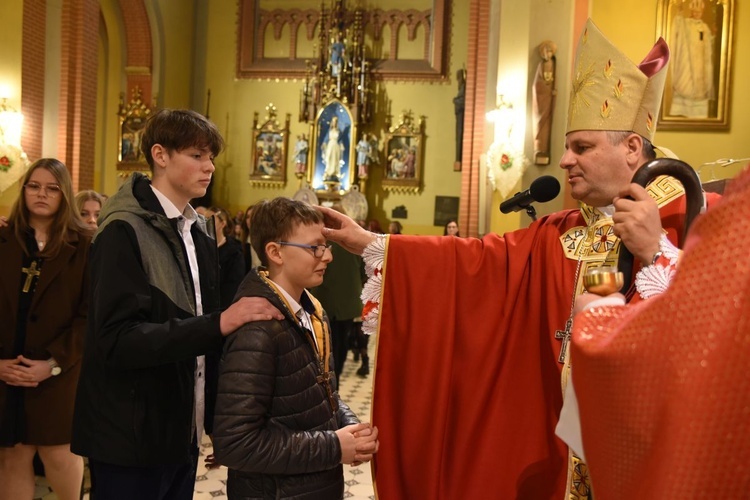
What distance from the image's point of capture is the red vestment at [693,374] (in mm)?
998

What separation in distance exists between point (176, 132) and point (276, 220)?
41 centimetres

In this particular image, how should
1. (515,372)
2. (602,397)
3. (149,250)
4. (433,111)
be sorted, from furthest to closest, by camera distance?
(433,111), (515,372), (149,250), (602,397)

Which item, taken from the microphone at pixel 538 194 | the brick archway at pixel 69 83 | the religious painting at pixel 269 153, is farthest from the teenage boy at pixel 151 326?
the religious painting at pixel 269 153

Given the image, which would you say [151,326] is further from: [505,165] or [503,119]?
[503,119]

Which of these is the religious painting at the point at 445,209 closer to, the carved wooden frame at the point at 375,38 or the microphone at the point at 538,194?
the carved wooden frame at the point at 375,38

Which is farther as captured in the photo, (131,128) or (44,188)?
(131,128)

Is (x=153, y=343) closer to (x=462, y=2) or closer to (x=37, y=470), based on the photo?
(x=37, y=470)

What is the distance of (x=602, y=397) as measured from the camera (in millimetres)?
1165

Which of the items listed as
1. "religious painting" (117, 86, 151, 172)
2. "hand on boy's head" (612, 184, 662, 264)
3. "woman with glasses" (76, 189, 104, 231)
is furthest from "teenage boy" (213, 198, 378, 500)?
"religious painting" (117, 86, 151, 172)

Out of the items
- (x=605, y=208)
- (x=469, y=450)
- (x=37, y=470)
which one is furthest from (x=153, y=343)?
(x=37, y=470)

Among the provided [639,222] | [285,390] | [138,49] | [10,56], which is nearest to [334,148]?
[138,49]

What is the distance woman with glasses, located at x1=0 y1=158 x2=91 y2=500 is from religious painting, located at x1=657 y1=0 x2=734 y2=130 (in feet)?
27.0

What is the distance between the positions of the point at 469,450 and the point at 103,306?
1.24 m

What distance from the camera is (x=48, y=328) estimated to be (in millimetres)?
3209
